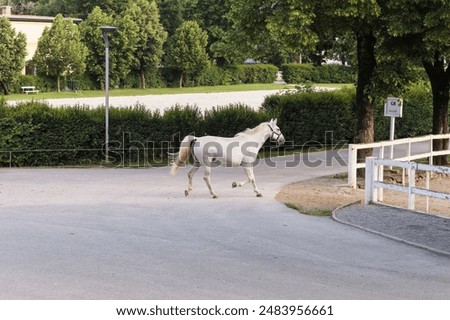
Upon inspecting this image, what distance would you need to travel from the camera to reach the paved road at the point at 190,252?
10.8m

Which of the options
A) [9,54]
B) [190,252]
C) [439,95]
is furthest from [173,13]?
[190,252]

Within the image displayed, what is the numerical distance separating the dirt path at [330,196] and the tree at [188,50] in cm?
5732

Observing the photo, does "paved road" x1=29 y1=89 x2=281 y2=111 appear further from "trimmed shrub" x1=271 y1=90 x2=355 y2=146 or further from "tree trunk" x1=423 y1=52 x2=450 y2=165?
"tree trunk" x1=423 y1=52 x2=450 y2=165

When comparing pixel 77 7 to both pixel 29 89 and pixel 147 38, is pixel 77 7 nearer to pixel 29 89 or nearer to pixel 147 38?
pixel 147 38

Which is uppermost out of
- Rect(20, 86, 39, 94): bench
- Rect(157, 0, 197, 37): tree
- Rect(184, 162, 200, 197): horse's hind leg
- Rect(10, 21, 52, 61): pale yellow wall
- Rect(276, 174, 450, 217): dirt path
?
Rect(157, 0, 197, 37): tree

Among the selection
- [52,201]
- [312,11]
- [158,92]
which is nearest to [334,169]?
[312,11]

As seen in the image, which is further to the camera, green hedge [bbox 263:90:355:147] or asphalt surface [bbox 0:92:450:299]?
green hedge [bbox 263:90:355:147]

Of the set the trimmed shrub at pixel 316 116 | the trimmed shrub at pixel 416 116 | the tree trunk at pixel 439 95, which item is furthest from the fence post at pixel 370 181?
the trimmed shrub at pixel 416 116

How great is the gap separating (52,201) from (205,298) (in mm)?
10242

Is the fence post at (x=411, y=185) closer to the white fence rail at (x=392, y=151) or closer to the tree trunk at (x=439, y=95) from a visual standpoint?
the white fence rail at (x=392, y=151)

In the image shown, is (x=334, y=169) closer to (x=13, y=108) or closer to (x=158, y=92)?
(x=13, y=108)

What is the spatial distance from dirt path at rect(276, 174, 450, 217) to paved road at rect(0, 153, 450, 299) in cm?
60

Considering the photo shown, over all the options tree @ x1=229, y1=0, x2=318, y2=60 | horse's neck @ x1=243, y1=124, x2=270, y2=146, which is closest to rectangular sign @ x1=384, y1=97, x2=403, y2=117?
tree @ x1=229, y1=0, x2=318, y2=60

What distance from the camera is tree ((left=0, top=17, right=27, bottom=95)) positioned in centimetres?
6512
